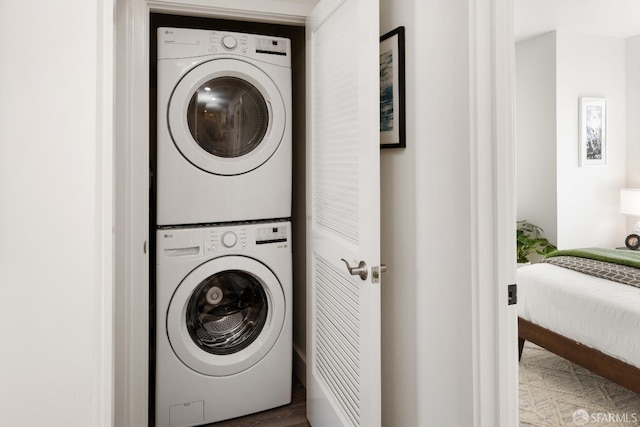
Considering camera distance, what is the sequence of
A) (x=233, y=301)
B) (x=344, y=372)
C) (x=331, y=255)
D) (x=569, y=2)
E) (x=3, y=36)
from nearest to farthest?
1. (x=3, y=36)
2. (x=344, y=372)
3. (x=331, y=255)
4. (x=233, y=301)
5. (x=569, y=2)

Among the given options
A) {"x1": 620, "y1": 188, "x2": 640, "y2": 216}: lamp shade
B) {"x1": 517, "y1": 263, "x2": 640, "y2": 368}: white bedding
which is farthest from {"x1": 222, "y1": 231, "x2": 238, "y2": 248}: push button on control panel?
{"x1": 620, "y1": 188, "x2": 640, "y2": 216}: lamp shade

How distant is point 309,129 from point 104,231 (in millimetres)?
1277

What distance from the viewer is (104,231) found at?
860 mm

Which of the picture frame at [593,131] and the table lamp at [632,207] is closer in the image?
the table lamp at [632,207]

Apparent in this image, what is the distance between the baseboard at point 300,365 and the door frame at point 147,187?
2.88ft

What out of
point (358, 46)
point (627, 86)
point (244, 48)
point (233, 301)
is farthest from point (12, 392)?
point (627, 86)

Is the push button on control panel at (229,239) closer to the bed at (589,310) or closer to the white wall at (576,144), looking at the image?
the bed at (589,310)

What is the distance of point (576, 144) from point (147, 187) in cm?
428

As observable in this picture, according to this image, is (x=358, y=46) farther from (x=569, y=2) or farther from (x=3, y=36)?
(x=569, y=2)

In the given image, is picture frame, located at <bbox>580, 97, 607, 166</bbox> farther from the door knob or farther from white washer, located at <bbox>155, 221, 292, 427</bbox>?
the door knob

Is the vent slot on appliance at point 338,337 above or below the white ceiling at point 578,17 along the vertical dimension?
below

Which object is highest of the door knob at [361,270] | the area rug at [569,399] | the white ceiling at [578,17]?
the white ceiling at [578,17]

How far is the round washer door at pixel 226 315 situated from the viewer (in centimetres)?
201

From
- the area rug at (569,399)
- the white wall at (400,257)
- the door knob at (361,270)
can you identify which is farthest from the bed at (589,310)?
the door knob at (361,270)
